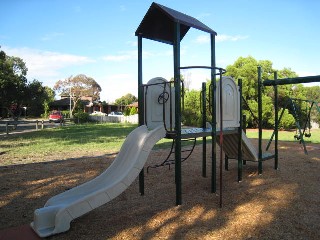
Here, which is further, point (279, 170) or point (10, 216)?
point (279, 170)

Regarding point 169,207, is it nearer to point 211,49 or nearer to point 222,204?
point 222,204

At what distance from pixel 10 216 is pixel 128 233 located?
194cm

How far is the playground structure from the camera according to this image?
12.1 ft

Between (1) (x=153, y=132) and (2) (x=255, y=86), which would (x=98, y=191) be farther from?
(2) (x=255, y=86)

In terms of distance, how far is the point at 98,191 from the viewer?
3850mm

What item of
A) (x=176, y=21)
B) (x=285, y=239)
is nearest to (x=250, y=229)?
(x=285, y=239)

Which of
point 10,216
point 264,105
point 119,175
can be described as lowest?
point 10,216

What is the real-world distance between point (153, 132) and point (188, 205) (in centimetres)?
128

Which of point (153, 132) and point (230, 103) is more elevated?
point (230, 103)

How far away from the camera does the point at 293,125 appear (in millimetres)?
24141

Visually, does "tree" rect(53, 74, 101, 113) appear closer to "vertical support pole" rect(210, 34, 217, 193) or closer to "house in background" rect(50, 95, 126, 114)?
"house in background" rect(50, 95, 126, 114)

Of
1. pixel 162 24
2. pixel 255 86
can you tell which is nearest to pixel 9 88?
pixel 255 86

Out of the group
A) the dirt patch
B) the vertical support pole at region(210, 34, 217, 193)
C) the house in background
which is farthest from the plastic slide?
the house in background

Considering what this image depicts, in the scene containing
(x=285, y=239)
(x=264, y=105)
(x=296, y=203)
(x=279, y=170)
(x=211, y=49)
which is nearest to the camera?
(x=285, y=239)
